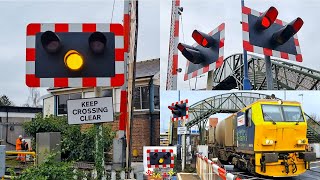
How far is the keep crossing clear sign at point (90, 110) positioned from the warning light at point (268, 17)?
2152mm

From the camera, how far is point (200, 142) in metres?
20.1

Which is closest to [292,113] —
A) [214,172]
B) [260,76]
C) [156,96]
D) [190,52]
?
[260,76]

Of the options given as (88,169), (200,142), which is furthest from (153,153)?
(200,142)

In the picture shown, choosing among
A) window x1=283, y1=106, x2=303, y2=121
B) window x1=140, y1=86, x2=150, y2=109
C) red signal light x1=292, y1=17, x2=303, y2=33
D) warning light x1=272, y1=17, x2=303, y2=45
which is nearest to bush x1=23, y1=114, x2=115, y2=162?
warning light x1=272, y1=17, x2=303, y2=45

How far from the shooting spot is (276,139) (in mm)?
12609

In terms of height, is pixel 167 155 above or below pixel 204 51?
below

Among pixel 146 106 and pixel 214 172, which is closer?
pixel 214 172

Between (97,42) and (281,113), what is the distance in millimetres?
9520

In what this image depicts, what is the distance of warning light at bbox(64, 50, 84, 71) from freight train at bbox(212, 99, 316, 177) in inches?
339

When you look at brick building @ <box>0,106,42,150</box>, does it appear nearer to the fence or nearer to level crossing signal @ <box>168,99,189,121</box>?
level crossing signal @ <box>168,99,189,121</box>

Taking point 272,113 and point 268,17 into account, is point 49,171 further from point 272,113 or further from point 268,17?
point 272,113

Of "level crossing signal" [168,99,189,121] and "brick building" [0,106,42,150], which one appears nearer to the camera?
"level crossing signal" [168,99,189,121]

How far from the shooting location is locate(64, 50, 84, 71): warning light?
4.25 metres

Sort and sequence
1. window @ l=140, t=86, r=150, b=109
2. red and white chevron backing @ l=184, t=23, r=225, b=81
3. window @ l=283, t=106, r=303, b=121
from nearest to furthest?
red and white chevron backing @ l=184, t=23, r=225, b=81, window @ l=283, t=106, r=303, b=121, window @ l=140, t=86, r=150, b=109
